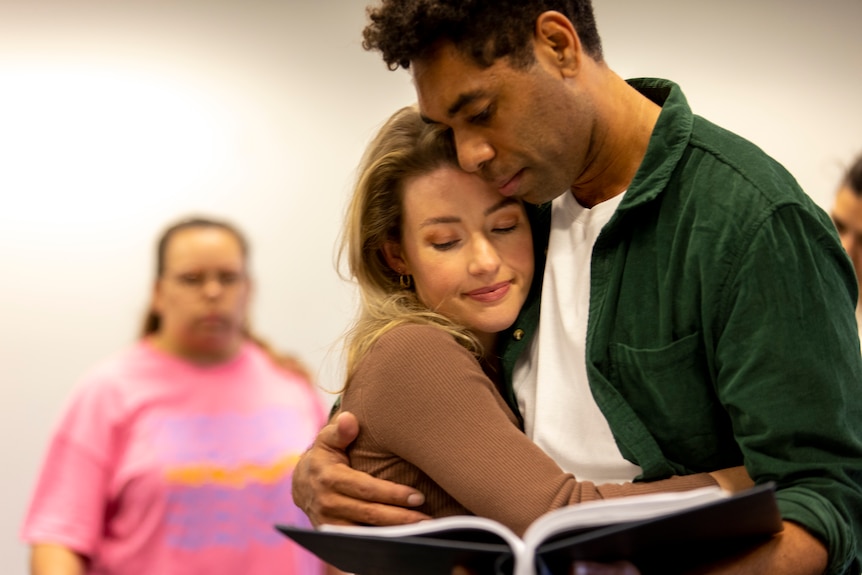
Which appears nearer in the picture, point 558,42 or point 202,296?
point 558,42

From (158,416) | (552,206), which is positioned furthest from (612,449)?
(158,416)

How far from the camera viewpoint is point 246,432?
2984mm

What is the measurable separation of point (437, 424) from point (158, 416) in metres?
1.72

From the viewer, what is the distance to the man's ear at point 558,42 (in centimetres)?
139

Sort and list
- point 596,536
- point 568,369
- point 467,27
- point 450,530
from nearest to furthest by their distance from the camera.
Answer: point 596,536 → point 450,530 → point 467,27 → point 568,369

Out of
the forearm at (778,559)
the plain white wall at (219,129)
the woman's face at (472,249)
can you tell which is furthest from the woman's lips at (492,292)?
the plain white wall at (219,129)

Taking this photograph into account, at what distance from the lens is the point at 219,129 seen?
369 cm

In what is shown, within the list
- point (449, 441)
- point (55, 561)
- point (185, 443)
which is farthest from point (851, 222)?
point (55, 561)

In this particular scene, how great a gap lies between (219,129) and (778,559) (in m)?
2.99

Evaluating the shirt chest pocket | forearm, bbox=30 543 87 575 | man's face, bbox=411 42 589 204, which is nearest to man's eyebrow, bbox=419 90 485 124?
man's face, bbox=411 42 589 204

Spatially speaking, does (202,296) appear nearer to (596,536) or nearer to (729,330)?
(729,330)

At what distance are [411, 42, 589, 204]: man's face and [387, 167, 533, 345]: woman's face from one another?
0.08 m

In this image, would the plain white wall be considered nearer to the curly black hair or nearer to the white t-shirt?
the white t-shirt

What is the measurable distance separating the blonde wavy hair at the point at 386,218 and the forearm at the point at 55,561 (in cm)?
145
